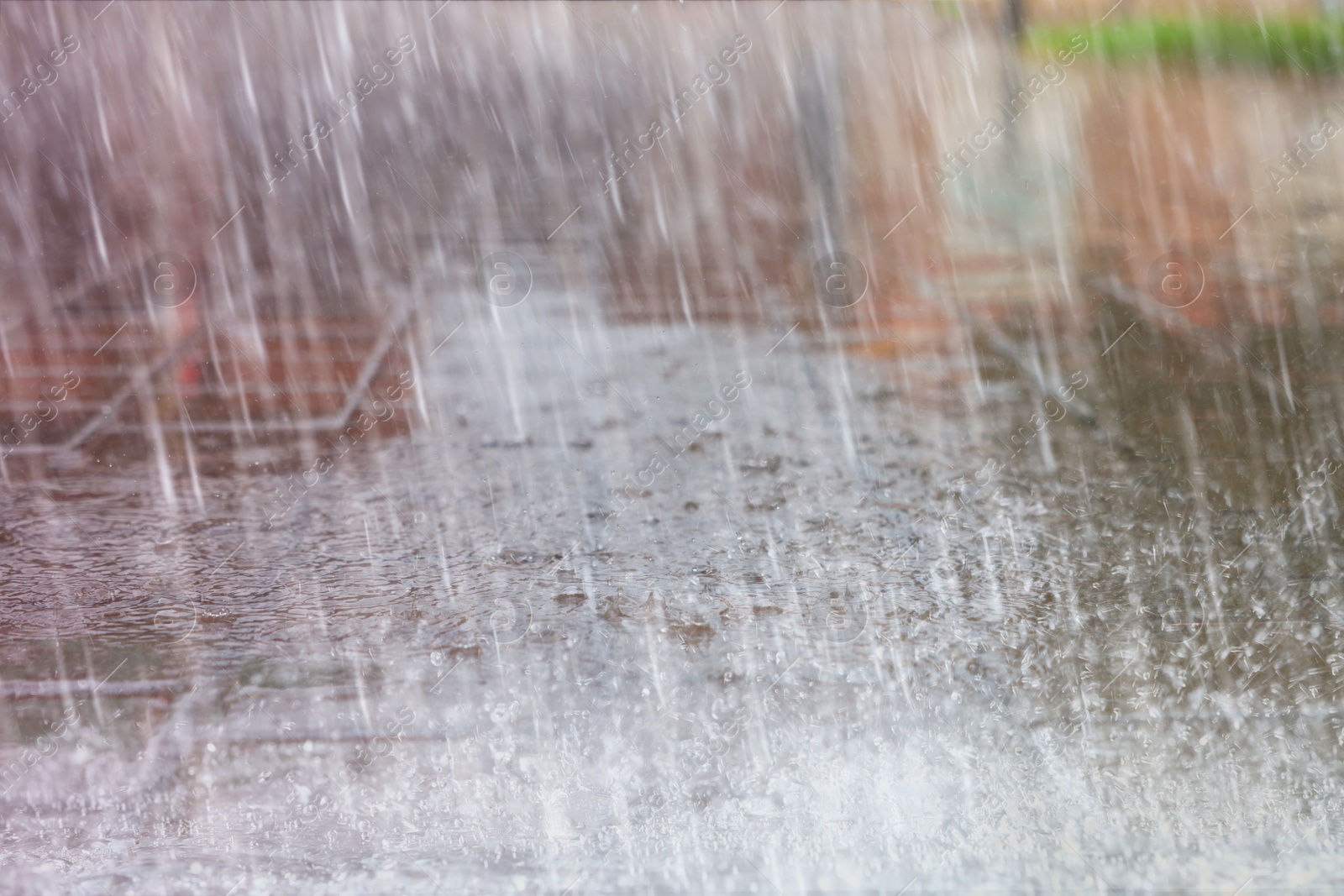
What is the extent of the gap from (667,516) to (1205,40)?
813 cm

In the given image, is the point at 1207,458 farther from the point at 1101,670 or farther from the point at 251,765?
the point at 251,765

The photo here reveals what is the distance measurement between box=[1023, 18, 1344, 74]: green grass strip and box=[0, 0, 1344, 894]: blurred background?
99.9 inches

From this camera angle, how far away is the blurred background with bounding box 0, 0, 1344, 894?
6.58ft

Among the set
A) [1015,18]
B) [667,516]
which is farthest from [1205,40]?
[667,516]

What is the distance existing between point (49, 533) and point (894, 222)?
390cm

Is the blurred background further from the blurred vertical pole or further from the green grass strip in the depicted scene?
the green grass strip

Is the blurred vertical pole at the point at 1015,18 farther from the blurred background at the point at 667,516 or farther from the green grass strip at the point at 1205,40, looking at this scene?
the blurred background at the point at 667,516

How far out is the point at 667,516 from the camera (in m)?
2.95

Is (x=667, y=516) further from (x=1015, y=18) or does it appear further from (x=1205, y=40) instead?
(x=1205, y=40)

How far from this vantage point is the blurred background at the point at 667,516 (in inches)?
79.0

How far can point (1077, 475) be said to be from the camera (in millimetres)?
3014

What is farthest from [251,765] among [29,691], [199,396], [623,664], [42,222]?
[42,222]

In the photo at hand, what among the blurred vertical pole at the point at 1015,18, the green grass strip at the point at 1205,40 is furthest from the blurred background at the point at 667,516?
the green grass strip at the point at 1205,40

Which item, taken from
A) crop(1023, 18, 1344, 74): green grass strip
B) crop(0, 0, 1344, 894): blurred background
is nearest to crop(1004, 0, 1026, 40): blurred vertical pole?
crop(1023, 18, 1344, 74): green grass strip
